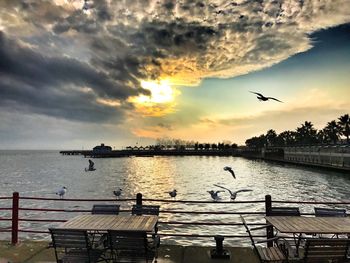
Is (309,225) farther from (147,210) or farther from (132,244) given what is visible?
(147,210)

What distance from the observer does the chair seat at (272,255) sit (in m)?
6.67

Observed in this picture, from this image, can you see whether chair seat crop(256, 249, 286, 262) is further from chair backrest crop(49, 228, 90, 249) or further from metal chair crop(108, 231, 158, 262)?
chair backrest crop(49, 228, 90, 249)

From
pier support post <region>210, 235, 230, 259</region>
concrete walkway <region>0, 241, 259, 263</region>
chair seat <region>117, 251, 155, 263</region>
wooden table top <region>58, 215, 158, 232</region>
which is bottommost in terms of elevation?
concrete walkway <region>0, 241, 259, 263</region>

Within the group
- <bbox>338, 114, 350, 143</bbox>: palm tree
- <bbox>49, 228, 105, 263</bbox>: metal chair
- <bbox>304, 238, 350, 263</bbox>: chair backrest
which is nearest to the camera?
<bbox>304, 238, 350, 263</bbox>: chair backrest

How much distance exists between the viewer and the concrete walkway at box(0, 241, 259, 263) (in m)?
8.09

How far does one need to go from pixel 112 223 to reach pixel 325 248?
442 cm

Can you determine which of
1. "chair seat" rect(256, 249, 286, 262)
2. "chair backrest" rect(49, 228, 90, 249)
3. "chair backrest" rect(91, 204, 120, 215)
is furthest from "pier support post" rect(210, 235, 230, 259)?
"chair backrest" rect(49, 228, 90, 249)

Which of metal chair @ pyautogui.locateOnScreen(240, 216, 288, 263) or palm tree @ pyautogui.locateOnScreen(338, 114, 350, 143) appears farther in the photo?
palm tree @ pyautogui.locateOnScreen(338, 114, 350, 143)

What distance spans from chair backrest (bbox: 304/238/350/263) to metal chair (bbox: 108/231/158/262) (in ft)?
9.93

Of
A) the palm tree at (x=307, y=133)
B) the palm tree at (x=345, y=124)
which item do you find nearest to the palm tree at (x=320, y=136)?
the palm tree at (x=307, y=133)

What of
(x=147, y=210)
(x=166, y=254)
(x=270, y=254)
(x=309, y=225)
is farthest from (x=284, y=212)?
(x=147, y=210)

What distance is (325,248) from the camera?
239 inches

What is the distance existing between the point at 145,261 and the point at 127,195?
39347 mm

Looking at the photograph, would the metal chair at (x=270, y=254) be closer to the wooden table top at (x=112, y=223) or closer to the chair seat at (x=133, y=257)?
the chair seat at (x=133, y=257)
